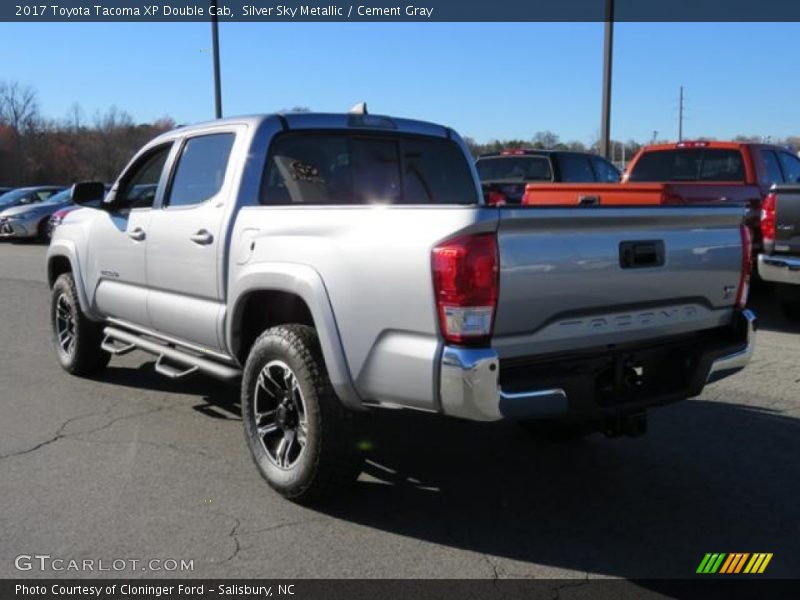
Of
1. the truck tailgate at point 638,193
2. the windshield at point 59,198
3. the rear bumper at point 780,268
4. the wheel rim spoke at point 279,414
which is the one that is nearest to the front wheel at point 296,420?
the wheel rim spoke at point 279,414

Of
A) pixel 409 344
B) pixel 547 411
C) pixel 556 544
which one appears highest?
pixel 409 344

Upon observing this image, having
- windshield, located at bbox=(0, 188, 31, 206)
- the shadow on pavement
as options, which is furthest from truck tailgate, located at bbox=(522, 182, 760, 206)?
windshield, located at bbox=(0, 188, 31, 206)

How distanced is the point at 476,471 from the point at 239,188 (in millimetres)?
2131

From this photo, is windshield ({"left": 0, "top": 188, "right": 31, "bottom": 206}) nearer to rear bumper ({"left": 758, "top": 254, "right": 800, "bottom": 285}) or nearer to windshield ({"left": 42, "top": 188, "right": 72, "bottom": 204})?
windshield ({"left": 42, "top": 188, "right": 72, "bottom": 204})

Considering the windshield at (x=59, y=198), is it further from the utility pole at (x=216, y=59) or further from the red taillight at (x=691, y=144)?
the red taillight at (x=691, y=144)

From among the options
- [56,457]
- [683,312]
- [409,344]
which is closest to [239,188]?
[409,344]

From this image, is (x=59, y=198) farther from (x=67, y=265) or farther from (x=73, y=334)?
(x=73, y=334)

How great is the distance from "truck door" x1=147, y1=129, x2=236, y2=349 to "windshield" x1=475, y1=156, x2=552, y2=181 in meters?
8.39

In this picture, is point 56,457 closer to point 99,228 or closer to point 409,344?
point 99,228

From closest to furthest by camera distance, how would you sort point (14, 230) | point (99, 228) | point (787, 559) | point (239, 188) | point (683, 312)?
point (787, 559) → point (683, 312) → point (239, 188) → point (99, 228) → point (14, 230)

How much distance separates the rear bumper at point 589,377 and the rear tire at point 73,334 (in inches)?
165

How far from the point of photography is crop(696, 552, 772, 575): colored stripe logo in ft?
11.0

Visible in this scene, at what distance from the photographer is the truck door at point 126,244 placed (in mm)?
5332

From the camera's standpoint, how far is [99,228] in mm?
5906
